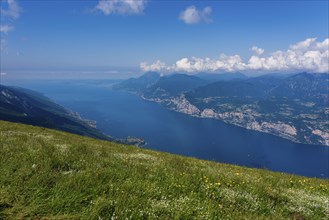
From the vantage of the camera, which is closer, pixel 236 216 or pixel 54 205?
pixel 54 205

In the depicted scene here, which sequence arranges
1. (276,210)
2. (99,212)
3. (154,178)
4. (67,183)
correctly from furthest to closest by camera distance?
(154,178)
(276,210)
(67,183)
(99,212)

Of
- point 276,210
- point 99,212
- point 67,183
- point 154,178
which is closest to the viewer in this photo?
point 99,212

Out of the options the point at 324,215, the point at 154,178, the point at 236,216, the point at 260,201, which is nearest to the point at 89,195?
the point at 154,178

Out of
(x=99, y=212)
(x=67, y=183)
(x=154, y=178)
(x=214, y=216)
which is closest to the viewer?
(x=99, y=212)

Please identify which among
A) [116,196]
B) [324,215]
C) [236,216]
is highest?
[116,196]

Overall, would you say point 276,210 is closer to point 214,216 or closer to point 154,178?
point 214,216

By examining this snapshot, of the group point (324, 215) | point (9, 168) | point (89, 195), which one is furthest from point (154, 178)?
point (324, 215)

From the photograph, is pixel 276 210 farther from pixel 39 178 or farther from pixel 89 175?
pixel 39 178

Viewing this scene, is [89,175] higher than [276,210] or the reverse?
higher

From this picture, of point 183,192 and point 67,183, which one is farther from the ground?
point 67,183
